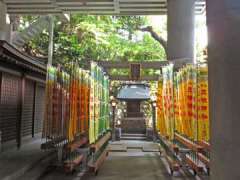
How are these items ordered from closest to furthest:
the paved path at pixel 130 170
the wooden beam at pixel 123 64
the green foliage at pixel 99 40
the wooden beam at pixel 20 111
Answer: the paved path at pixel 130 170 < the wooden beam at pixel 123 64 < the wooden beam at pixel 20 111 < the green foliage at pixel 99 40

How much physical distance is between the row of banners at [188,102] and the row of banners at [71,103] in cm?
194

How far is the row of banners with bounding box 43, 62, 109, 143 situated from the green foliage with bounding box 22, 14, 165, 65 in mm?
10448

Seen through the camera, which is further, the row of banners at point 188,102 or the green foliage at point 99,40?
the green foliage at point 99,40

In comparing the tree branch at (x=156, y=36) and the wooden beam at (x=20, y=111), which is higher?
the tree branch at (x=156, y=36)

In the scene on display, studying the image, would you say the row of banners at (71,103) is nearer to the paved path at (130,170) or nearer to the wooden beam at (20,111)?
the paved path at (130,170)

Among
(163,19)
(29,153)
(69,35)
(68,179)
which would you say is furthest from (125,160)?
(163,19)

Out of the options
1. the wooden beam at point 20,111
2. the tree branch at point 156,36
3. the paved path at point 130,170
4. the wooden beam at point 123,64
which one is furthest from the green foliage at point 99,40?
the wooden beam at point 123,64

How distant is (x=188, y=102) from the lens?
8031 millimetres

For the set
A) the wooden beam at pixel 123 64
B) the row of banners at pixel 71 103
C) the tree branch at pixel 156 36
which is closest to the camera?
the row of banners at pixel 71 103

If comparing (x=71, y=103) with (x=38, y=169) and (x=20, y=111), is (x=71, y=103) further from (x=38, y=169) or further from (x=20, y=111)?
(x=20, y=111)

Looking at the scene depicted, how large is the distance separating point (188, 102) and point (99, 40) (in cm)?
1591

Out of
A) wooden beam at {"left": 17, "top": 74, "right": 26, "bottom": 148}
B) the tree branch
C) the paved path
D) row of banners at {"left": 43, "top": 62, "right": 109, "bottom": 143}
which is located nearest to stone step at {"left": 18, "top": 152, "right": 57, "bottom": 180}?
the paved path

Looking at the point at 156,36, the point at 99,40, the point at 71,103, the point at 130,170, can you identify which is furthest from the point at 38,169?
the point at 156,36

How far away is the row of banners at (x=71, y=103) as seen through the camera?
29.5 ft
